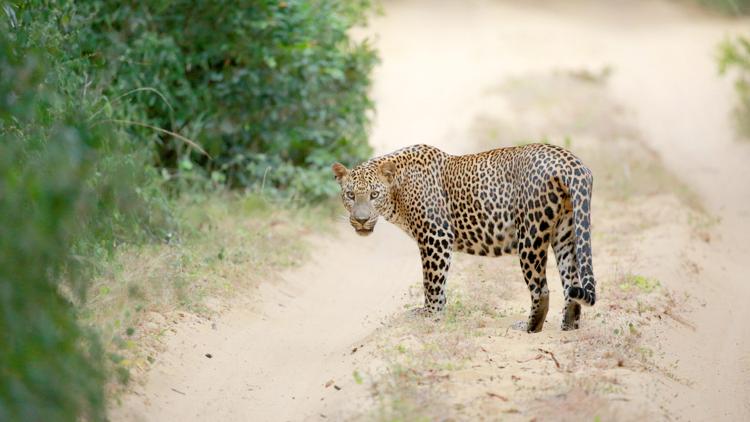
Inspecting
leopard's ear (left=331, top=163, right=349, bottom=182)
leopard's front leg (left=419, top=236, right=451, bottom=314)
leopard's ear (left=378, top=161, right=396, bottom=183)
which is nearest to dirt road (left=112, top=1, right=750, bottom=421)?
leopard's front leg (left=419, top=236, right=451, bottom=314)

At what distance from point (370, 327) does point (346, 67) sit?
6.94m

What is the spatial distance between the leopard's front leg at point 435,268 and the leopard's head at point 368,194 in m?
0.52

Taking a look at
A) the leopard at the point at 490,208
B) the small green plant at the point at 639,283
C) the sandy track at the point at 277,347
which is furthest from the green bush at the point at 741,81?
the leopard at the point at 490,208

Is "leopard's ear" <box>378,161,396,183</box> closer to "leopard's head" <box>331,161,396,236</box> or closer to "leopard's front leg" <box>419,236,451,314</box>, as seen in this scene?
"leopard's head" <box>331,161,396,236</box>

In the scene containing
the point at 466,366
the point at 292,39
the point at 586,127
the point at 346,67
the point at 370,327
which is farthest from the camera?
the point at 586,127

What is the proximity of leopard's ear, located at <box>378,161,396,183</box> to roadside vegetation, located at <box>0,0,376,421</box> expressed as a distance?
1.75 meters

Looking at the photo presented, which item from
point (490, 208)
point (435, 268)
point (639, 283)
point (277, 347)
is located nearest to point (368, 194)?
point (435, 268)

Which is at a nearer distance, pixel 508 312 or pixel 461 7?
pixel 508 312

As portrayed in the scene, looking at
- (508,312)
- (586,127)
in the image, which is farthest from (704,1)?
(508,312)

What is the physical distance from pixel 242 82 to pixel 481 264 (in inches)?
183

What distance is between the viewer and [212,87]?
14.2 metres

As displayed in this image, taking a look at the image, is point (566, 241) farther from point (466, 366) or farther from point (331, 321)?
point (331, 321)

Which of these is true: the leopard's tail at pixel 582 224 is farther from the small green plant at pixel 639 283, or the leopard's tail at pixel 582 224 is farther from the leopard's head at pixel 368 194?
the small green plant at pixel 639 283

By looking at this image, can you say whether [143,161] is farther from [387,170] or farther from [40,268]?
[40,268]
